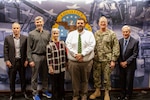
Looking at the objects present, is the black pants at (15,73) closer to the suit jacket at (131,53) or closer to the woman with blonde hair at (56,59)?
the woman with blonde hair at (56,59)

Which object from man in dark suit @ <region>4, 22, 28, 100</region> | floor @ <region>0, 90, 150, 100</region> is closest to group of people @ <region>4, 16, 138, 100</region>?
man in dark suit @ <region>4, 22, 28, 100</region>

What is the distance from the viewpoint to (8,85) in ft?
16.8

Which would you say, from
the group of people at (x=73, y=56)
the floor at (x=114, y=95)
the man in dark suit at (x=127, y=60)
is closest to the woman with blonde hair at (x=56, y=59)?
the group of people at (x=73, y=56)

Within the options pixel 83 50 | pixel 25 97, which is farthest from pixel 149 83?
pixel 25 97

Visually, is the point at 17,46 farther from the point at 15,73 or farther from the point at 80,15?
the point at 80,15

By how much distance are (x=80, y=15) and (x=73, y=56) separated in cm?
118

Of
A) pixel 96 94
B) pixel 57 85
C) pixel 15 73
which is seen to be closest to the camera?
pixel 57 85

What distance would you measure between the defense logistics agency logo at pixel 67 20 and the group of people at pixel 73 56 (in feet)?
1.83

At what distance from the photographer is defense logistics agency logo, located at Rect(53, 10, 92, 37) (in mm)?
5035

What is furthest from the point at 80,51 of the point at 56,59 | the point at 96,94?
the point at 96,94

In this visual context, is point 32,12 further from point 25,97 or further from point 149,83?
point 149,83

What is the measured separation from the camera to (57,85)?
440 centimetres

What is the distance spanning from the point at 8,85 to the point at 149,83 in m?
3.23

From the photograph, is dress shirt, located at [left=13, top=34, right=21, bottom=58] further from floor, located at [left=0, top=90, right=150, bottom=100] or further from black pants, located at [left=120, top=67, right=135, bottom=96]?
black pants, located at [left=120, top=67, right=135, bottom=96]
